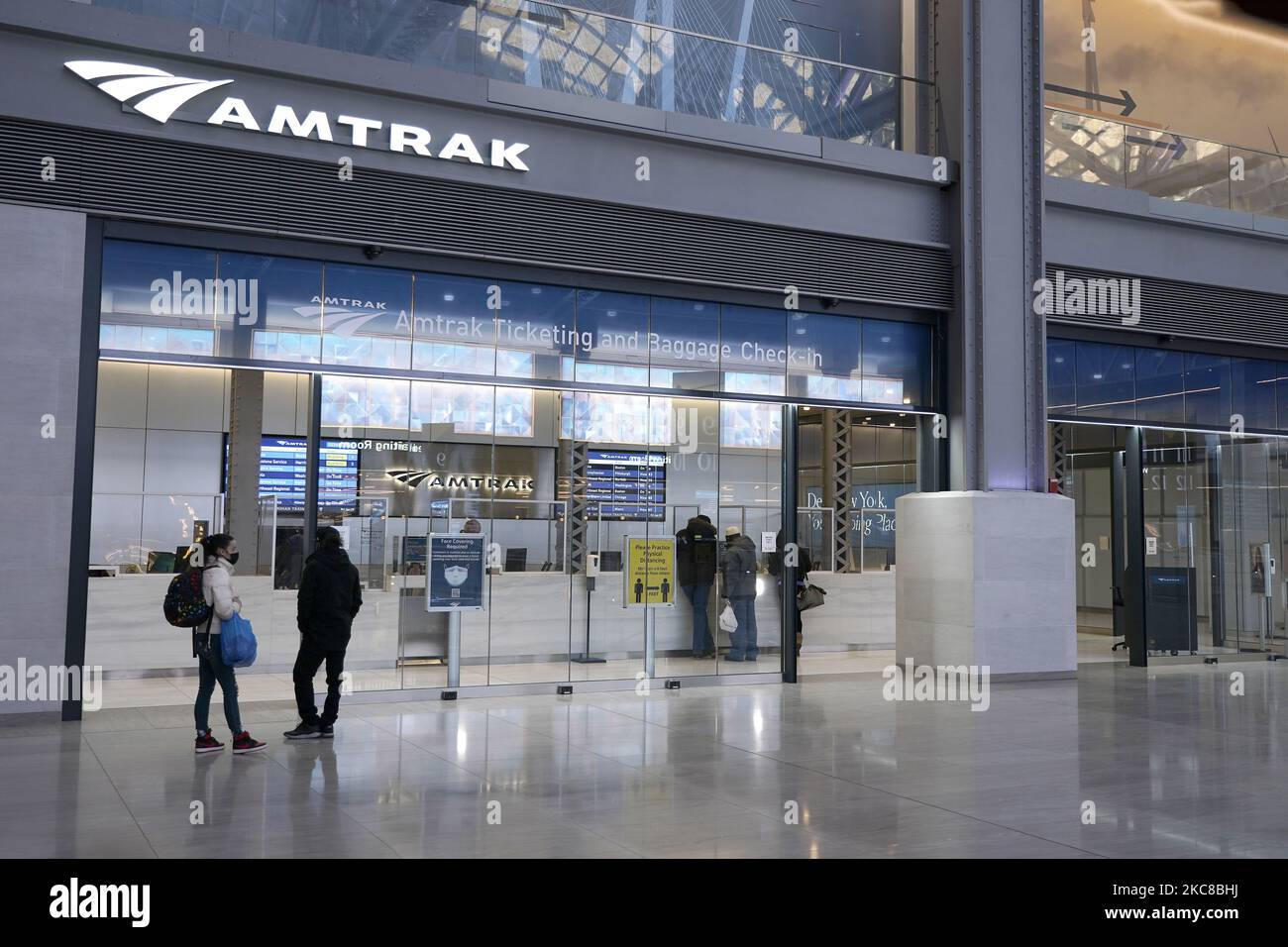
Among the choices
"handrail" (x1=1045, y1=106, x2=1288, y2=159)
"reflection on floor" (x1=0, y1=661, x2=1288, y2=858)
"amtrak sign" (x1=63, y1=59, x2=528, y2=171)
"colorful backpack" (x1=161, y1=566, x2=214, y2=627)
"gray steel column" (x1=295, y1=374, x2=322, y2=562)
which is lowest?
"reflection on floor" (x1=0, y1=661, x2=1288, y2=858)

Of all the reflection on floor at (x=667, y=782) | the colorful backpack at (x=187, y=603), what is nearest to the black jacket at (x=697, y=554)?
the reflection on floor at (x=667, y=782)

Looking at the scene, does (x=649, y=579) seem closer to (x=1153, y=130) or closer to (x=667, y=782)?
(x=667, y=782)

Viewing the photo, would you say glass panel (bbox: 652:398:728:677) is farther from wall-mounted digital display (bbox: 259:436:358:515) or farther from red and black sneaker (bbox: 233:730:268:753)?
red and black sneaker (bbox: 233:730:268:753)

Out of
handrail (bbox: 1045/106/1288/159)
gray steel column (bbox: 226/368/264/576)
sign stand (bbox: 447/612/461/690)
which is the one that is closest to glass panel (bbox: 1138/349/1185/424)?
handrail (bbox: 1045/106/1288/159)

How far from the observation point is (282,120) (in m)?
10.9

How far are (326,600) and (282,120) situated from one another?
190 inches

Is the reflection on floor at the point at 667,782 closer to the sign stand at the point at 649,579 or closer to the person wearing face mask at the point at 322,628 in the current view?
the person wearing face mask at the point at 322,628

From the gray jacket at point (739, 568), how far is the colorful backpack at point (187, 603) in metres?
6.55

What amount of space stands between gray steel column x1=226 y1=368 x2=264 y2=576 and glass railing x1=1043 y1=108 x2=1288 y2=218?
1232cm

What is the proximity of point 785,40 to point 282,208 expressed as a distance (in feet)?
21.5

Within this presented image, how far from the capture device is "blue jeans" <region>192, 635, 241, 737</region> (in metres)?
8.45

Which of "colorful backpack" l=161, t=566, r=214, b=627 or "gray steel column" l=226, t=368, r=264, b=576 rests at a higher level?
"gray steel column" l=226, t=368, r=264, b=576

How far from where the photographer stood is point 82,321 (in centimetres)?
1023
